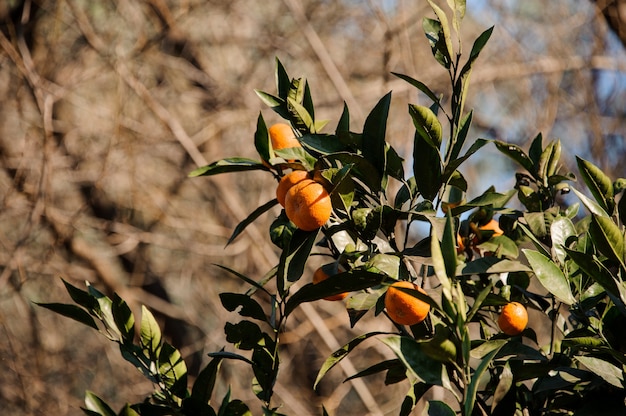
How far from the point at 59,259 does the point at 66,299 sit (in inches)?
5.5

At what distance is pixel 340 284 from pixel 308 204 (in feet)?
0.20

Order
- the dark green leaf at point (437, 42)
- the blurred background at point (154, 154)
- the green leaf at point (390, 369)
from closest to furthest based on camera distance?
1. the dark green leaf at point (437, 42)
2. the green leaf at point (390, 369)
3. the blurred background at point (154, 154)

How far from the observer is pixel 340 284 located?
473mm

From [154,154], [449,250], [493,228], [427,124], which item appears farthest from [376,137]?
[154,154]

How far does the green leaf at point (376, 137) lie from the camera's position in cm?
50

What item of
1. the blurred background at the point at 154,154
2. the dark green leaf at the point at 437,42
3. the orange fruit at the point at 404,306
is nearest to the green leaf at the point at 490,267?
the orange fruit at the point at 404,306

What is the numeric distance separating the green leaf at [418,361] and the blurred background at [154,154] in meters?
1.79

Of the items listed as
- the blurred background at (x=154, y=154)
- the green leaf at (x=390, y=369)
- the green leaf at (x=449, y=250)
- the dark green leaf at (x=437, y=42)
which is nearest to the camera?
the green leaf at (x=449, y=250)

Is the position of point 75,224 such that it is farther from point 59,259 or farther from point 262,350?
point 262,350

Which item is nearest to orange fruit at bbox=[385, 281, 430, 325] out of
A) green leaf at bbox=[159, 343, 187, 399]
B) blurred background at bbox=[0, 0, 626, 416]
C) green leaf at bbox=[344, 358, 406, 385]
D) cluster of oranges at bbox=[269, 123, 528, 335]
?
cluster of oranges at bbox=[269, 123, 528, 335]

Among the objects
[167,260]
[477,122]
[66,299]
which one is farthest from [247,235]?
[477,122]

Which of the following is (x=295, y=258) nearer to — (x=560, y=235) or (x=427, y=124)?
(x=427, y=124)

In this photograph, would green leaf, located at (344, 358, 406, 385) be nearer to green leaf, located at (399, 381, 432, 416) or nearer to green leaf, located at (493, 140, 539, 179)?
green leaf, located at (399, 381, 432, 416)

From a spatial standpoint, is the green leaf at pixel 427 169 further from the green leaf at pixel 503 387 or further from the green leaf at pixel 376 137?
the green leaf at pixel 503 387
